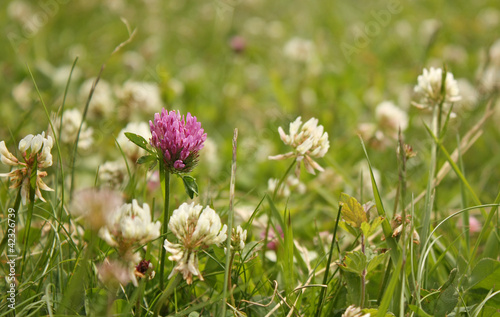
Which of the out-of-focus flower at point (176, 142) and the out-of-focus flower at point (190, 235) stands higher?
the out-of-focus flower at point (176, 142)

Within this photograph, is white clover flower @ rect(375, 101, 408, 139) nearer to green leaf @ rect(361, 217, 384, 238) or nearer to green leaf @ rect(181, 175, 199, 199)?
green leaf @ rect(361, 217, 384, 238)

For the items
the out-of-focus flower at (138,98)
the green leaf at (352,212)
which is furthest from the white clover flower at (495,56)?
the green leaf at (352,212)

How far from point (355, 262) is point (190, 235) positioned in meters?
0.28

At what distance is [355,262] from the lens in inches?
32.5

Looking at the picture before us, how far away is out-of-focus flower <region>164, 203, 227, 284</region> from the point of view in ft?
2.46

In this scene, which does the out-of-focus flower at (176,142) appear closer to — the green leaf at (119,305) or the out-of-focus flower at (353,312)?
the green leaf at (119,305)

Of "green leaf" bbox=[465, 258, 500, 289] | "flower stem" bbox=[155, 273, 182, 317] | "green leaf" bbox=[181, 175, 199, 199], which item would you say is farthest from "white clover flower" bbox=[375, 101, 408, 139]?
"flower stem" bbox=[155, 273, 182, 317]

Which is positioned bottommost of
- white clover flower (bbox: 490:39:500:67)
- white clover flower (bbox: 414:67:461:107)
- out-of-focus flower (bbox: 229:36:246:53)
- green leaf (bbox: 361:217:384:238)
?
green leaf (bbox: 361:217:384:238)

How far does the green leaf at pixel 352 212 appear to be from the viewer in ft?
2.87

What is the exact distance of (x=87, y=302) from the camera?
0.83 meters

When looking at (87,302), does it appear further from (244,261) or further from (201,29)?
(201,29)

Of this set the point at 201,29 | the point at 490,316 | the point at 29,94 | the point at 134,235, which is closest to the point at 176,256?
the point at 134,235

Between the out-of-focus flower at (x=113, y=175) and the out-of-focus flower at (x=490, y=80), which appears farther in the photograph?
the out-of-focus flower at (x=490, y=80)

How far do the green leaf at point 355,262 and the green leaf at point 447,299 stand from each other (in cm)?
16
